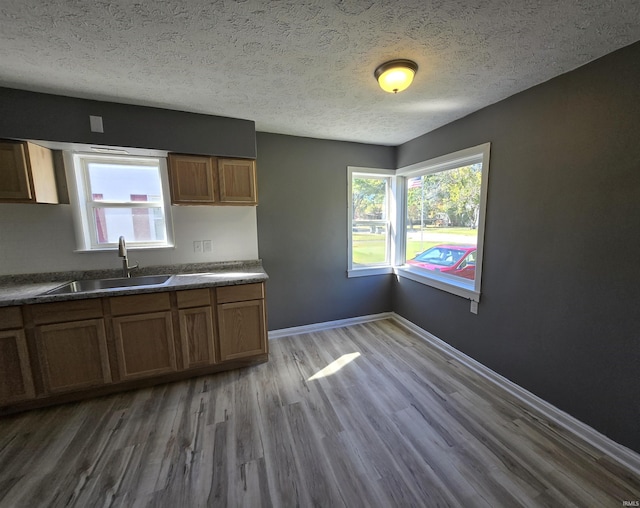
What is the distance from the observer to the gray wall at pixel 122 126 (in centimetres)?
191

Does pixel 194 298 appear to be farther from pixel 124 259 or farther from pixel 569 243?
pixel 569 243

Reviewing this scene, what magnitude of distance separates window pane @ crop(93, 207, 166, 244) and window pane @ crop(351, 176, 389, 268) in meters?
2.22

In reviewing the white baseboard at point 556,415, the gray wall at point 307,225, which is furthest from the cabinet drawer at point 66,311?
the white baseboard at point 556,415

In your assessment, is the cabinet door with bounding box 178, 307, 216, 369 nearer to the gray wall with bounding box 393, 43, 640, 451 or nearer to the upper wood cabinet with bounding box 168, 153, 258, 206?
the upper wood cabinet with bounding box 168, 153, 258, 206

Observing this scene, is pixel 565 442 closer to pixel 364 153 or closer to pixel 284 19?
pixel 284 19

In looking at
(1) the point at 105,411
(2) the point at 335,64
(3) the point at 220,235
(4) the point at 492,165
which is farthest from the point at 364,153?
(1) the point at 105,411

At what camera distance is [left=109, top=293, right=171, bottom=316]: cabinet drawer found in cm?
207

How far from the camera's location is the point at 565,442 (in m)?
1.68

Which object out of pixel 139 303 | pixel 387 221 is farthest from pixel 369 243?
pixel 139 303

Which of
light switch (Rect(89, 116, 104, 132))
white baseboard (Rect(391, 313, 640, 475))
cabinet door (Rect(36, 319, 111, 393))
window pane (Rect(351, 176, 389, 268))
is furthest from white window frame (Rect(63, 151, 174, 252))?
white baseboard (Rect(391, 313, 640, 475))

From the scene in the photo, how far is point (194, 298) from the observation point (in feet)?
7.50

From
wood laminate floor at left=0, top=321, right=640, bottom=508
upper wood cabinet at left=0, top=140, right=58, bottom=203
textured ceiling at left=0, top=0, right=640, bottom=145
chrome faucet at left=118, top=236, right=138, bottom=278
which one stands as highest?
textured ceiling at left=0, top=0, right=640, bottom=145

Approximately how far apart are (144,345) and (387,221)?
3.07m

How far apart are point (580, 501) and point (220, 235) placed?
3185 millimetres
